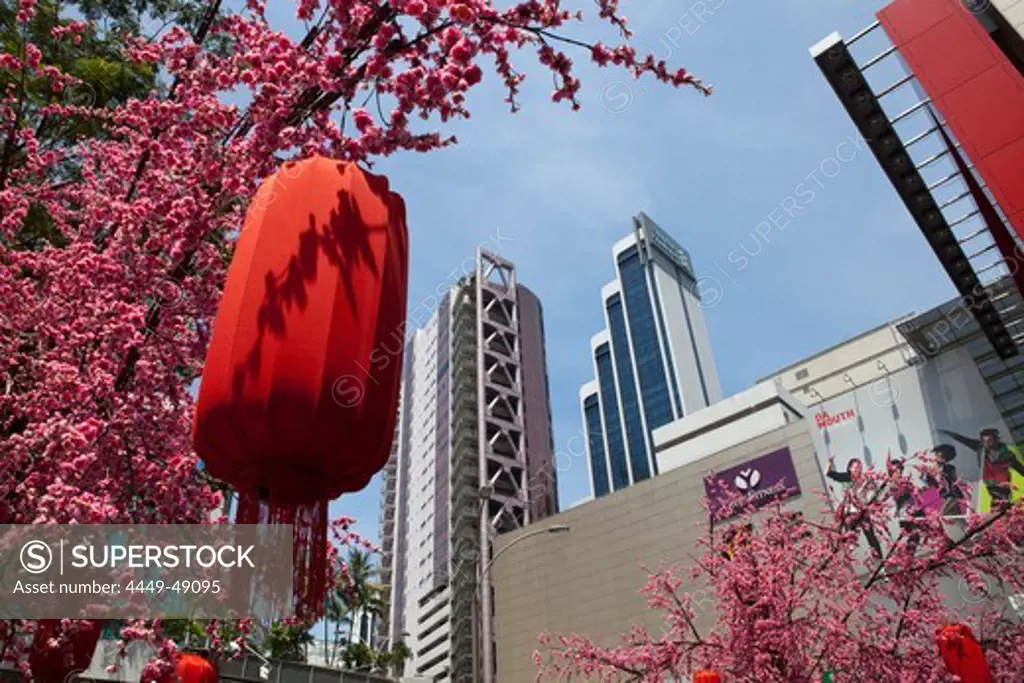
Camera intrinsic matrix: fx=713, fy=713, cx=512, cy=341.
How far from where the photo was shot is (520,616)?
5306 centimetres

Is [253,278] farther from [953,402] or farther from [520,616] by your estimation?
[520,616]

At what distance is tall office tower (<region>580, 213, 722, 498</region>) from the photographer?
14288 centimetres

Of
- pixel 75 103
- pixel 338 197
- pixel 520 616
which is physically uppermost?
pixel 520 616

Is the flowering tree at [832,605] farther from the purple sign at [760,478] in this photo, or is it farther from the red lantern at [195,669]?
the purple sign at [760,478]

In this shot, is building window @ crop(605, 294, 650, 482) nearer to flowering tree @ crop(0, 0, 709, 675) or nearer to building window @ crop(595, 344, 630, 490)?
building window @ crop(595, 344, 630, 490)

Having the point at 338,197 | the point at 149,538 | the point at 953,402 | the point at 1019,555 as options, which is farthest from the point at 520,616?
the point at 338,197

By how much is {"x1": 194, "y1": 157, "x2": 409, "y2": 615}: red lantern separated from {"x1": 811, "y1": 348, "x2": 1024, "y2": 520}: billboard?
129 ft

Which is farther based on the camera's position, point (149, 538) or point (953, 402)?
point (953, 402)

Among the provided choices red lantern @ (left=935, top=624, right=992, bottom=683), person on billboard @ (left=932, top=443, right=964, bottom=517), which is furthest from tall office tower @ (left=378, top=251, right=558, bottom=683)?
red lantern @ (left=935, top=624, right=992, bottom=683)

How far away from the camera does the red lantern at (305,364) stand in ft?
10.4

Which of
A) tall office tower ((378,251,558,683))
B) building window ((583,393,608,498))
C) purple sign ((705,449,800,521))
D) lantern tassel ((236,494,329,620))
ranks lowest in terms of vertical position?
lantern tassel ((236,494,329,620))

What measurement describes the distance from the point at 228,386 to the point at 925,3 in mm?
25754

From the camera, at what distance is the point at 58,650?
614 centimetres

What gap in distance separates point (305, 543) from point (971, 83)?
23.2 meters
